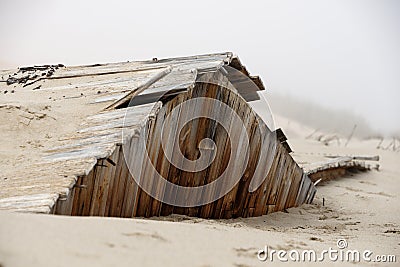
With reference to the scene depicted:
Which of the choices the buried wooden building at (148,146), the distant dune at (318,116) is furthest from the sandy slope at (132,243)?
the distant dune at (318,116)

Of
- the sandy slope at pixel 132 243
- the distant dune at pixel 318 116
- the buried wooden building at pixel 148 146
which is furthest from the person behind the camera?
the distant dune at pixel 318 116

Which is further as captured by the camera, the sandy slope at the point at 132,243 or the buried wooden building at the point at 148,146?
the buried wooden building at the point at 148,146

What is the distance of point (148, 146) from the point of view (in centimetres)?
350

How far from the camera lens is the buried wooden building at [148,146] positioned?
290cm

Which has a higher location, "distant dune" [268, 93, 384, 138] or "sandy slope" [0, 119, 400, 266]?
"distant dune" [268, 93, 384, 138]

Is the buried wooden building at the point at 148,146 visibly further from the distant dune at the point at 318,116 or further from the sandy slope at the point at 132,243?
the distant dune at the point at 318,116

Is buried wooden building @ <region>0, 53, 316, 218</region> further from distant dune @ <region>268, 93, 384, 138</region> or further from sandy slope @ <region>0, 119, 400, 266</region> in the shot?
distant dune @ <region>268, 93, 384, 138</region>

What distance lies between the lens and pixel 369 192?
7.14 m

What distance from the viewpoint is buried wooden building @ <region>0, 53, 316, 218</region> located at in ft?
9.52

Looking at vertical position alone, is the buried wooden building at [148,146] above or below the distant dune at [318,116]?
below

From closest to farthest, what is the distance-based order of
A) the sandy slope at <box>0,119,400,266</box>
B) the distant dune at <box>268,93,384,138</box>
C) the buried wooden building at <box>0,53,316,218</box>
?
the sandy slope at <box>0,119,400,266</box>, the buried wooden building at <box>0,53,316,218</box>, the distant dune at <box>268,93,384,138</box>

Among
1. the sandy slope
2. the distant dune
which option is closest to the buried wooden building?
the sandy slope

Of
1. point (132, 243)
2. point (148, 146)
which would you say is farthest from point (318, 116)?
point (132, 243)

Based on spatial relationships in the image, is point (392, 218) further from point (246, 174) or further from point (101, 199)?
point (101, 199)
